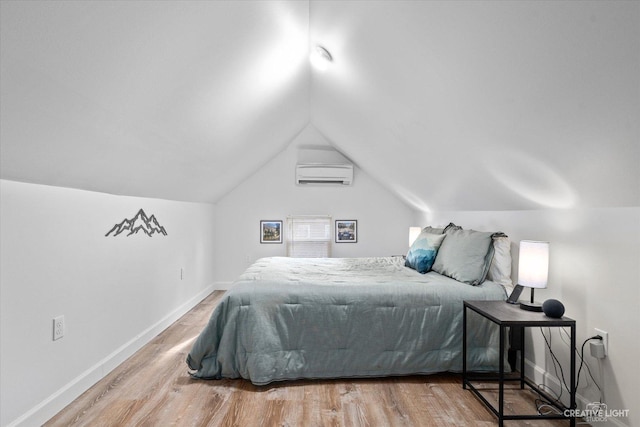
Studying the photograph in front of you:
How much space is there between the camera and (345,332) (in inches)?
108

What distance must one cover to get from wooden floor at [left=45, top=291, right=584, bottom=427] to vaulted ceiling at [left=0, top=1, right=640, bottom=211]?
135 centimetres

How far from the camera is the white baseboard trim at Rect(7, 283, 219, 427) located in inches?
79.9

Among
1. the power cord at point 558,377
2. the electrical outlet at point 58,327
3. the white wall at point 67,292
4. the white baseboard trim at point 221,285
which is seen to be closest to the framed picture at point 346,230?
the white baseboard trim at point 221,285

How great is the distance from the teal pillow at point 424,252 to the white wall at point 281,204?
2.33m

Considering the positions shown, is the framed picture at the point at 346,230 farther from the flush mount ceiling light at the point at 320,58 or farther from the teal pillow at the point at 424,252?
the flush mount ceiling light at the point at 320,58

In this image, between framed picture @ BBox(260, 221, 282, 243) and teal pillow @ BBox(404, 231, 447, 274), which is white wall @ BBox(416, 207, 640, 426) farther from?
framed picture @ BBox(260, 221, 282, 243)

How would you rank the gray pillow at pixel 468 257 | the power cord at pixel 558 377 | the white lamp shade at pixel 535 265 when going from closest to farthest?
1. the power cord at pixel 558 377
2. the white lamp shade at pixel 535 265
3. the gray pillow at pixel 468 257

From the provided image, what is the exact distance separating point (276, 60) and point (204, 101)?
682mm

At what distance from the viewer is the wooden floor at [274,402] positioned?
2172 mm

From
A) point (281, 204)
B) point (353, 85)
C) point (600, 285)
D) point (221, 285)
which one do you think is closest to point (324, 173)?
point (281, 204)

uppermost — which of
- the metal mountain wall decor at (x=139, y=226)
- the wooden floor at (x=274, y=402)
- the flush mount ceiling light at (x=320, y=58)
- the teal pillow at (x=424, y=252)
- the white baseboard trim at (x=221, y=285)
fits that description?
the flush mount ceiling light at (x=320, y=58)

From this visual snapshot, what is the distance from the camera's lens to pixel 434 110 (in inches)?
100

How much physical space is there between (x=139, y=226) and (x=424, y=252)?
2561 mm

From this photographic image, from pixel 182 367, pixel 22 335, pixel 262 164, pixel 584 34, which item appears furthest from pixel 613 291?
pixel 262 164
